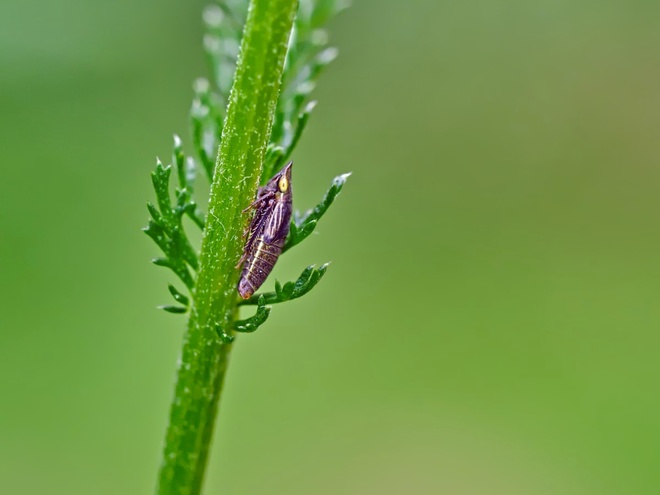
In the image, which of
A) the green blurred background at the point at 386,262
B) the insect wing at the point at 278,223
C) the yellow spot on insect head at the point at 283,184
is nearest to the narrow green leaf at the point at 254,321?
the insect wing at the point at 278,223

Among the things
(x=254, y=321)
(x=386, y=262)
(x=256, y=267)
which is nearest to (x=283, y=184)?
(x=256, y=267)

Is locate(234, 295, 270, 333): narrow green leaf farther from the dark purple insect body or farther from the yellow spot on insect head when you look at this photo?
the yellow spot on insect head

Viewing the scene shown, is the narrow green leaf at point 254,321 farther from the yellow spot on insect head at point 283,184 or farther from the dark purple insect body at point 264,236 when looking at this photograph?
the yellow spot on insect head at point 283,184

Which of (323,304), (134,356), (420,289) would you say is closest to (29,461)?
(134,356)

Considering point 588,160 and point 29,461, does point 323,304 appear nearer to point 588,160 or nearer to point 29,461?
point 29,461

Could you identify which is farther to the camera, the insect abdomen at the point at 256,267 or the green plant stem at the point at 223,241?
the insect abdomen at the point at 256,267
